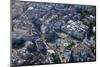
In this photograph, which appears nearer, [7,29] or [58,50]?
[7,29]

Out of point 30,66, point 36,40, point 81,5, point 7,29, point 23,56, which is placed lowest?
point 30,66

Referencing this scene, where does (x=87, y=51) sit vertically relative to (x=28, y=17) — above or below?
below

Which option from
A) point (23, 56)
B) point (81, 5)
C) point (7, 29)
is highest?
point (81, 5)

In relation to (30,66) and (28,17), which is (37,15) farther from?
(30,66)

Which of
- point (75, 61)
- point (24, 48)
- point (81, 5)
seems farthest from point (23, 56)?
point (81, 5)

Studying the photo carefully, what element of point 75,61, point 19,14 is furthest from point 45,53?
point 19,14

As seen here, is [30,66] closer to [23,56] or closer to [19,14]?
[23,56]
